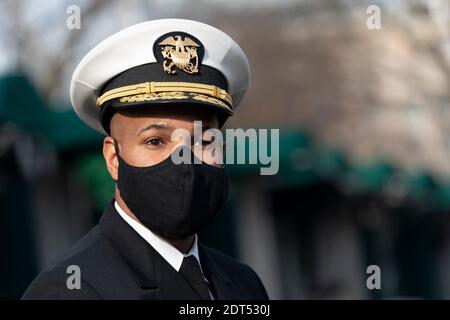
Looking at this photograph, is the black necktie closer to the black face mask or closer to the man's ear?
the black face mask

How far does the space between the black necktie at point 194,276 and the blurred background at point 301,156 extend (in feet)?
6.27

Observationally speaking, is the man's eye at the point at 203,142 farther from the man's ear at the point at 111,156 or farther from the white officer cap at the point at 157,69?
the man's ear at the point at 111,156

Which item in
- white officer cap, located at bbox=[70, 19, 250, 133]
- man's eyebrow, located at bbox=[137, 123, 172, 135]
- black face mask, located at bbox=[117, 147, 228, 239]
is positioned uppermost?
white officer cap, located at bbox=[70, 19, 250, 133]

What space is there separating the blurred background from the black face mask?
1.84 meters

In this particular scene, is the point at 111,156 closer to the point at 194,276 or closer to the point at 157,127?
the point at 157,127

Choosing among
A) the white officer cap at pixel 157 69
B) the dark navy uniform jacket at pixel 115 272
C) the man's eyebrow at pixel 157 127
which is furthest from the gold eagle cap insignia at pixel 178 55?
the dark navy uniform jacket at pixel 115 272

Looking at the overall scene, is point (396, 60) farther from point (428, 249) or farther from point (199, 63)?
point (199, 63)

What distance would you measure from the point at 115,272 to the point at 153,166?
337 mm

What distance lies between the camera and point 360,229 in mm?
20953

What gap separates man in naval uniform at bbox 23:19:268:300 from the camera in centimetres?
294

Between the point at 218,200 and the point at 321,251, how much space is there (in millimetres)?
16436

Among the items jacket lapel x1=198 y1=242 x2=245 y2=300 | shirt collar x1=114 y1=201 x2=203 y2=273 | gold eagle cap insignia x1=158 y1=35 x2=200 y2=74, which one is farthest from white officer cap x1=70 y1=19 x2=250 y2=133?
jacket lapel x1=198 y1=242 x2=245 y2=300

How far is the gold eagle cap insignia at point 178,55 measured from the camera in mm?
3115
